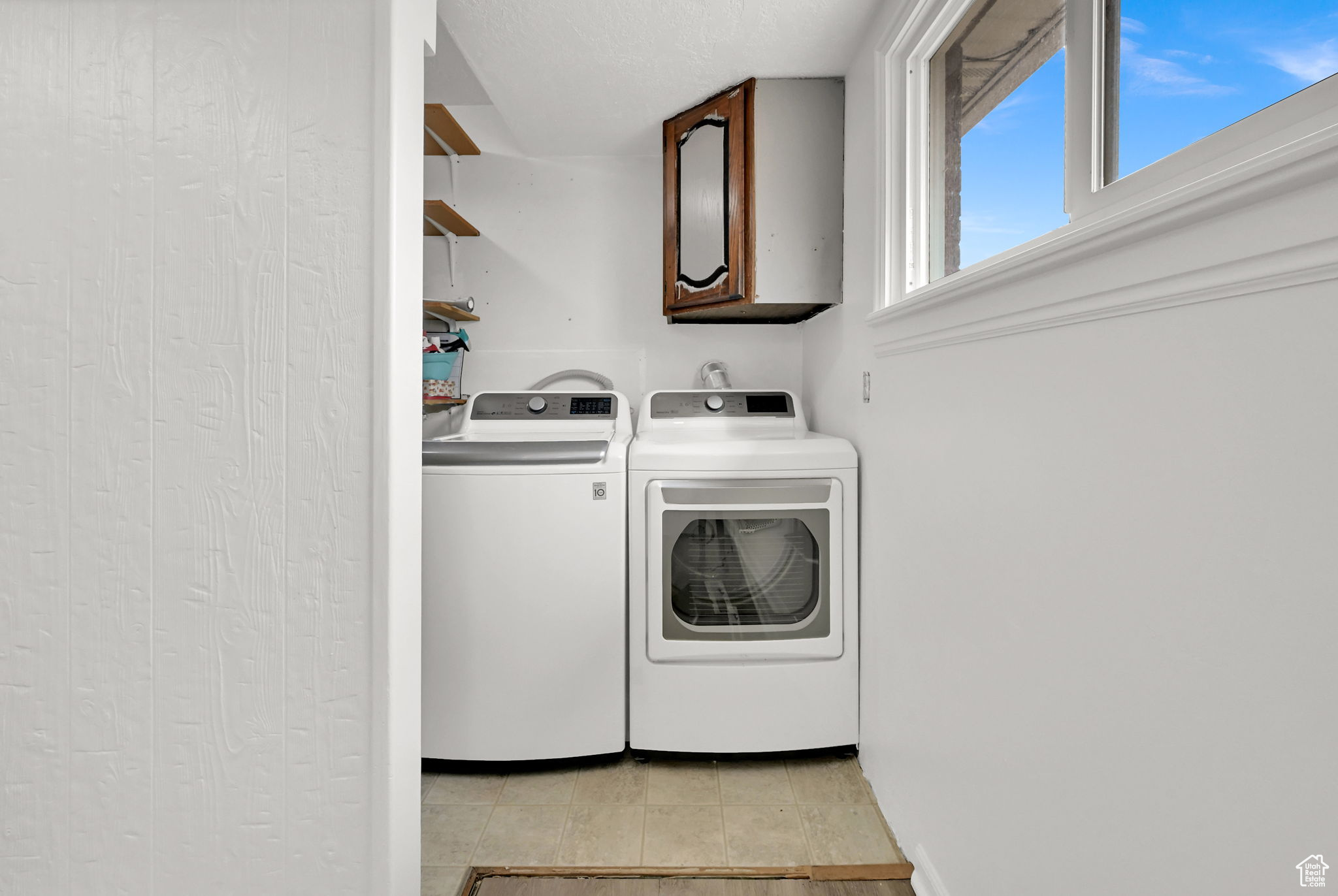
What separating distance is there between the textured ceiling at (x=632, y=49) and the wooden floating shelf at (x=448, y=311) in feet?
2.15

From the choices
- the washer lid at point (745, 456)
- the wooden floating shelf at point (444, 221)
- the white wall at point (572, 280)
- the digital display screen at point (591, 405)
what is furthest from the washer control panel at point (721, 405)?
the wooden floating shelf at point (444, 221)

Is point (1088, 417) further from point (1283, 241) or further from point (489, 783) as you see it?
point (489, 783)

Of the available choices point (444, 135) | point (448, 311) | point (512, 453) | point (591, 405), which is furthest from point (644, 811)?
point (444, 135)

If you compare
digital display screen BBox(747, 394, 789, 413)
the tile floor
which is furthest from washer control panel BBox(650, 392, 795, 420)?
the tile floor

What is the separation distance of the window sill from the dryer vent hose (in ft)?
5.06

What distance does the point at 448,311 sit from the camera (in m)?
2.28

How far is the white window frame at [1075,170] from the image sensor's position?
58 centimetres

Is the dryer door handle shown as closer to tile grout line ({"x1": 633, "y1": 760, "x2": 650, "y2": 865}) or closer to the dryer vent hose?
tile grout line ({"x1": 633, "y1": 760, "x2": 650, "y2": 865})

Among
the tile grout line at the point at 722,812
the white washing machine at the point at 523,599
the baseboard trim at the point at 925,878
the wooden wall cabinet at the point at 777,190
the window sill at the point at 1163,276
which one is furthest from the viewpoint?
the wooden wall cabinet at the point at 777,190

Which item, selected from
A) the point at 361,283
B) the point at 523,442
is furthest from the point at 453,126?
the point at 361,283

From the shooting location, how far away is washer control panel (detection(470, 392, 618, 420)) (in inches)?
89.0

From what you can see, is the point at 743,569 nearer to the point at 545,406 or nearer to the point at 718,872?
the point at 718,872

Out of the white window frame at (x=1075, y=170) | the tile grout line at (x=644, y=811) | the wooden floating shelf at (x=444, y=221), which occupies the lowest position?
the tile grout line at (x=644, y=811)

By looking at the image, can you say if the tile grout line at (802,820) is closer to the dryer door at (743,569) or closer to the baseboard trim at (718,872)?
the baseboard trim at (718,872)
